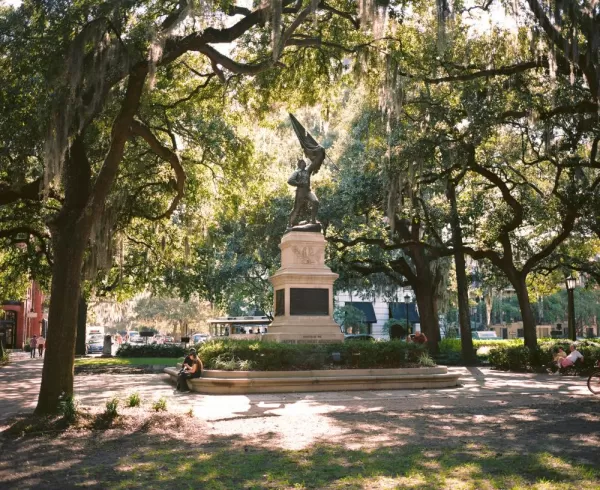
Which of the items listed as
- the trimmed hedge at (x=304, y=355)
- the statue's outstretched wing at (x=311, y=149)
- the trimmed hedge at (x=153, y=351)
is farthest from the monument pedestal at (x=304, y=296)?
the trimmed hedge at (x=153, y=351)

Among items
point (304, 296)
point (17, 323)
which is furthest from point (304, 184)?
point (17, 323)

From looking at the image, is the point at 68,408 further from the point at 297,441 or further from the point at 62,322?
the point at 297,441

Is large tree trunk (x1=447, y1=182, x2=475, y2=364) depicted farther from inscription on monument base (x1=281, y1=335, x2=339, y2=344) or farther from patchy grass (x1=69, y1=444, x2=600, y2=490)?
patchy grass (x1=69, y1=444, x2=600, y2=490)

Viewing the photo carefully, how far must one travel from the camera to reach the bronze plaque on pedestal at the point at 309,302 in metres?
19.7

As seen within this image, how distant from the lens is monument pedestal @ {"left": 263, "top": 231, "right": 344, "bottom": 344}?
19.2 metres

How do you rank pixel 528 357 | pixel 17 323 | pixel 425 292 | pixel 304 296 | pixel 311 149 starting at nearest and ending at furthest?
pixel 304 296
pixel 311 149
pixel 528 357
pixel 425 292
pixel 17 323

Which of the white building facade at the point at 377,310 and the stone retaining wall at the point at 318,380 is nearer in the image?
the stone retaining wall at the point at 318,380

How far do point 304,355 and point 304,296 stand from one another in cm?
→ 290

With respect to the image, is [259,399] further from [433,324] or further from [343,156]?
[343,156]

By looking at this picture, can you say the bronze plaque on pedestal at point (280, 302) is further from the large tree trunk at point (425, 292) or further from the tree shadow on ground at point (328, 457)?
the large tree trunk at point (425, 292)

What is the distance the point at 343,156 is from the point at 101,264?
18.6 meters

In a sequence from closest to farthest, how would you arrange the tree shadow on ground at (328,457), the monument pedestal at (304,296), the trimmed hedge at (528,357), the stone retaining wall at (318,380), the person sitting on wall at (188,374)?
1. the tree shadow on ground at (328,457)
2. the stone retaining wall at (318,380)
3. the person sitting on wall at (188,374)
4. the monument pedestal at (304,296)
5. the trimmed hedge at (528,357)

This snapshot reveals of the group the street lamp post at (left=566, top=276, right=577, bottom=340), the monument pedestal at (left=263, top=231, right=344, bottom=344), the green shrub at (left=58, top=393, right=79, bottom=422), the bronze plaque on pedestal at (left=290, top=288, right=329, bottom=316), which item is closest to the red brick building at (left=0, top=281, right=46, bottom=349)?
the monument pedestal at (left=263, top=231, right=344, bottom=344)

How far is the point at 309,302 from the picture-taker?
65.1 ft
